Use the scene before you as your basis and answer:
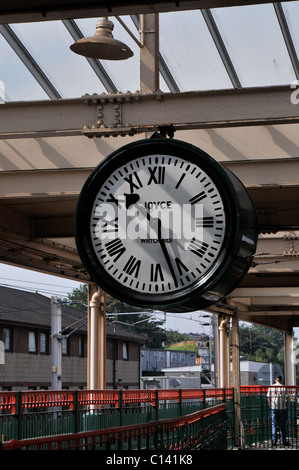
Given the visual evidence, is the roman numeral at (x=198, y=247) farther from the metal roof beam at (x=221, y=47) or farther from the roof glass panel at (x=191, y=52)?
the roof glass panel at (x=191, y=52)

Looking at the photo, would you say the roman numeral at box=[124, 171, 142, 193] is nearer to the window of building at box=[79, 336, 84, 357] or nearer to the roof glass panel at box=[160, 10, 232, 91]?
the roof glass panel at box=[160, 10, 232, 91]

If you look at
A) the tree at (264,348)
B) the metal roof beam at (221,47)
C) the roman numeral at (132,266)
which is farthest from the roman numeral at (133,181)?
the tree at (264,348)

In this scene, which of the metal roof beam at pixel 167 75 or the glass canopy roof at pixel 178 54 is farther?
the metal roof beam at pixel 167 75

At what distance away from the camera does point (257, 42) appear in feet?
58.1

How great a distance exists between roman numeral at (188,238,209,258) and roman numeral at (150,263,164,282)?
17 cm

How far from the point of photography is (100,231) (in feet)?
13.0

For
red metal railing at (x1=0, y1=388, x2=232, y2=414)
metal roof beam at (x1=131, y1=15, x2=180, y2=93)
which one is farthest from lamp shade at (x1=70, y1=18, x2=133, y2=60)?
metal roof beam at (x1=131, y1=15, x2=180, y2=93)

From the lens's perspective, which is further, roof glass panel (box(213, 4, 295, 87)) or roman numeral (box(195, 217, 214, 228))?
roof glass panel (box(213, 4, 295, 87))

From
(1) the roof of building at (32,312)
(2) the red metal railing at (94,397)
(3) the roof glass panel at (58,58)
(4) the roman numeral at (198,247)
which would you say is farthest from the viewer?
(1) the roof of building at (32,312)

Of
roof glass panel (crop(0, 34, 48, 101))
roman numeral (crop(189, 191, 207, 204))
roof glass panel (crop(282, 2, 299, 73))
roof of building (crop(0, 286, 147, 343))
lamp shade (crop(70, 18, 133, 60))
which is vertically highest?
roof glass panel (crop(282, 2, 299, 73))

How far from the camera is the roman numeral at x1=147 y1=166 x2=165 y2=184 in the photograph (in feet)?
13.0

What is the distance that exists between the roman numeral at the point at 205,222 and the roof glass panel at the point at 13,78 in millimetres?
14767

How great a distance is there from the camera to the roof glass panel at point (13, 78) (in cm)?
1817
